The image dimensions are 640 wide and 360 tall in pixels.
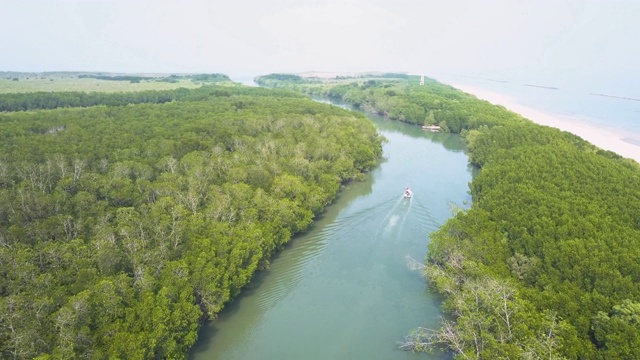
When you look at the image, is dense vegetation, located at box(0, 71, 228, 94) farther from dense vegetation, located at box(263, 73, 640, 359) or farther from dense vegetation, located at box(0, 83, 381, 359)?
dense vegetation, located at box(263, 73, 640, 359)

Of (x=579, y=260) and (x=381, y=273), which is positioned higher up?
(x=579, y=260)

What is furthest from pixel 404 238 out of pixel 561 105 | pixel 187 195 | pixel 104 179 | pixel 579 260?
pixel 561 105

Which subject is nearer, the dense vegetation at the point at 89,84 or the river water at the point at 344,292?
the river water at the point at 344,292

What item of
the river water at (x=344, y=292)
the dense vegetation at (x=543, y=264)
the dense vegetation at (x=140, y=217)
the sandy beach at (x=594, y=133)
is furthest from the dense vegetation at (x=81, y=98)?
the sandy beach at (x=594, y=133)

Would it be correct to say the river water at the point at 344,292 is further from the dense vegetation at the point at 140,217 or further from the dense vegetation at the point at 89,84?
the dense vegetation at the point at 89,84

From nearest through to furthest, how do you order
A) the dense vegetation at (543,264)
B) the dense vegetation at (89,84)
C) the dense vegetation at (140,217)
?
1. the dense vegetation at (140,217)
2. the dense vegetation at (543,264)
3. the dense vegetation at (89,84)

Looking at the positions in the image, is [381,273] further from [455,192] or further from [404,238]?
[455,192]
